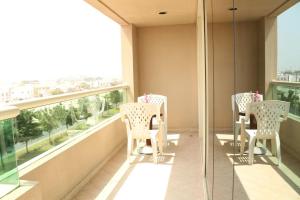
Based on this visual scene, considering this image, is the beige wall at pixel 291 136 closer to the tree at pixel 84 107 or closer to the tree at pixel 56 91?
the tree at pixel 56 91

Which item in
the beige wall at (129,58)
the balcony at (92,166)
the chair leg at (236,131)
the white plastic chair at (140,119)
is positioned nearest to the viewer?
the chair leg at (236,131)

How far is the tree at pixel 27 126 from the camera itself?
2.42 meters

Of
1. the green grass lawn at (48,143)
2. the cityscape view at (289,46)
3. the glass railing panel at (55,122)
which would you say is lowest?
the green grass lawn at (48,143)

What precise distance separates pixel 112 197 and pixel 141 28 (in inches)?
174

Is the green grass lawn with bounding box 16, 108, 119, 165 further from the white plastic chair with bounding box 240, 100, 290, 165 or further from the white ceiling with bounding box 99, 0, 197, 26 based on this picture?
the white plastic chair with bounding box 240, 100, 290, 165

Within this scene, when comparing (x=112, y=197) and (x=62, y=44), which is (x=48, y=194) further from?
(x=62, y=44)

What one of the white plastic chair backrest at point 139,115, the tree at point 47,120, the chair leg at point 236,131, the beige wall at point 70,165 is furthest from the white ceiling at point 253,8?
the white plastic chair backrest at point 139,115

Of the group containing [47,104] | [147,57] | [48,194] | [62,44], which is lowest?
[48,194]

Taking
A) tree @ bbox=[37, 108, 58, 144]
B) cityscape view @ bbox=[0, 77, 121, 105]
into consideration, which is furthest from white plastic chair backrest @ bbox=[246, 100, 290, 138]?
tree @ bbox=[37, 108, 58, 144]

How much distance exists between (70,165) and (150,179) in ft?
3.43

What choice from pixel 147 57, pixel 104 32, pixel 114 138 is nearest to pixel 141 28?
pixel 147 57

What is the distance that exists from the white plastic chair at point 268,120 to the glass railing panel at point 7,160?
61.3 inches

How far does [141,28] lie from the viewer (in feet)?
21.5

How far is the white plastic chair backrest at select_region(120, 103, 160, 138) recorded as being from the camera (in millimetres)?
4223
